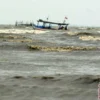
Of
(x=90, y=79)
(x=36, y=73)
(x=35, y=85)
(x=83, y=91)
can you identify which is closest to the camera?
(x=83, y=91)

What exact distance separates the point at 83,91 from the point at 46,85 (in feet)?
5.17

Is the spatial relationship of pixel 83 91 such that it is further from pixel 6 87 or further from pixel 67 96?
pixel 6 87

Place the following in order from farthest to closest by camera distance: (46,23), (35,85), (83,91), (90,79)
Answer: (46,23) < (90,79) < (35,85) < (83,91)

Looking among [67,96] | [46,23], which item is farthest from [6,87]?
[46,23]

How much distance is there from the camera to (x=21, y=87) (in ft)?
→ 39.3

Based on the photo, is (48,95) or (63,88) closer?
(48,95)

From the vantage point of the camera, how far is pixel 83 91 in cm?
1152

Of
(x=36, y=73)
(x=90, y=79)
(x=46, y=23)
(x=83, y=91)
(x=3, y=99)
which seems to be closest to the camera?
(x=3, y=99)

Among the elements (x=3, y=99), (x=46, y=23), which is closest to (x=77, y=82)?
(x=3, y=99)

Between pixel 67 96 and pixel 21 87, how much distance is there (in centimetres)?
191

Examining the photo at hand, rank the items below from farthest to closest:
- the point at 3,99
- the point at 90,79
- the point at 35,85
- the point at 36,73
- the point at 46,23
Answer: the point at 46,23, the point at 36,73, the point at 90,79, the point at 35,85, the point at 3,99

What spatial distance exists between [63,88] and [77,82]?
1.36m

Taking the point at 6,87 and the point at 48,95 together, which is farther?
the point at 6,87

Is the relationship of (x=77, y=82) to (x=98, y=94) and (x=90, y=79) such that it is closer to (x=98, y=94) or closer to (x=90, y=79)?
(x=90, y=79)
